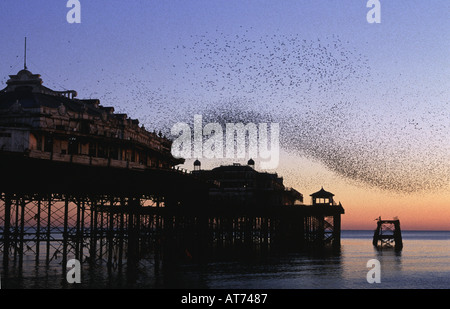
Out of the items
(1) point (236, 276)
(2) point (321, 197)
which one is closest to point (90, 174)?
(1) point (236, 276)

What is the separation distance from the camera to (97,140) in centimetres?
6116

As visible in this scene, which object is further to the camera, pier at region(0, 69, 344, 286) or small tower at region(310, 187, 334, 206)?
small tower at region(310, 187, 334, 206)

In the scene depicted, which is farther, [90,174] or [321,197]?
[321,197]

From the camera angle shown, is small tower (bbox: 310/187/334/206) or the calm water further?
small tower (bbox: 310/187/334/206)

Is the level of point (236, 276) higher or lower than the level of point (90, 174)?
lower

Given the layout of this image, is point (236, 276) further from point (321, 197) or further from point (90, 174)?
point (321, 197)

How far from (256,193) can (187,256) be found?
162 feet

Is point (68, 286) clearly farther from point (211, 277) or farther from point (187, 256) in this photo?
point (187, 256)

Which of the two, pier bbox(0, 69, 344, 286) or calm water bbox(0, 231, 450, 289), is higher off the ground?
pier bbox(0, 69, 344, 286)

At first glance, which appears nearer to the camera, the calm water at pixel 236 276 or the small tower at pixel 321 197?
the calm water at pixel 236 276
